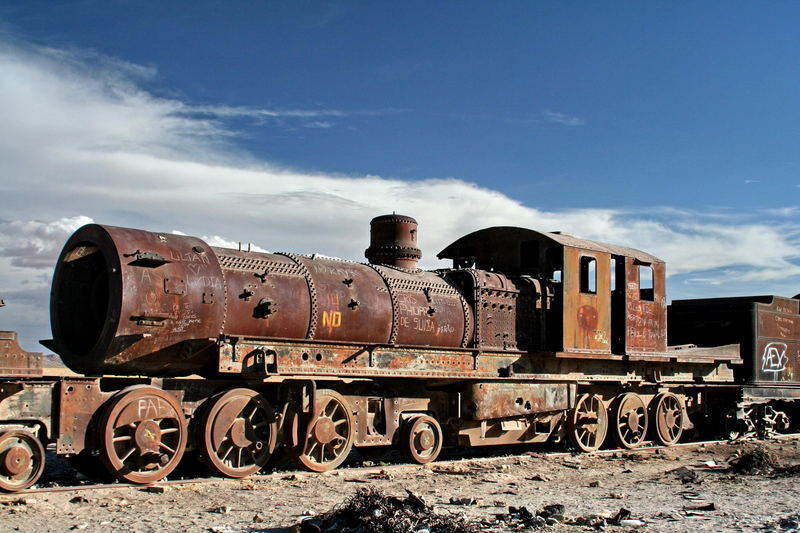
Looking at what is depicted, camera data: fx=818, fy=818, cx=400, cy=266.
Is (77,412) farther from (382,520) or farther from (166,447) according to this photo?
(382,520)

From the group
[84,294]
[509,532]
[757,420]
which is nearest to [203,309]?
[84,294]

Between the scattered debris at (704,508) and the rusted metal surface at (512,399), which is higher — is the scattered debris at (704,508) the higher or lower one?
the lower one

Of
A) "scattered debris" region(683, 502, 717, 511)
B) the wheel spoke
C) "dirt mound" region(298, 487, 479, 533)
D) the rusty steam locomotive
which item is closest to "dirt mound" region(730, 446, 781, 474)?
the rusty steam locomotive

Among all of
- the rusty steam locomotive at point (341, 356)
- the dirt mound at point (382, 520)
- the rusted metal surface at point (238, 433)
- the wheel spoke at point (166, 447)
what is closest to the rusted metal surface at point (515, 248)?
the rusty steam locomotive at point (341, 356)

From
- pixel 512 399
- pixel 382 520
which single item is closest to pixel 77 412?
pixel 382 520

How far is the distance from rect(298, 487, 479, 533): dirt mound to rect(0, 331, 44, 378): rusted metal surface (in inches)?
150

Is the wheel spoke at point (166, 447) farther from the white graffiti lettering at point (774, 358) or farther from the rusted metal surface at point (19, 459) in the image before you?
the white graffiti lettering at point (774, 358)

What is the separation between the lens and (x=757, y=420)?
18.1m

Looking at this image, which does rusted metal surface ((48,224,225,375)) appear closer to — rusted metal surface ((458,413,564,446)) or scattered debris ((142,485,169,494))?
scattered debris ((142,485,169,494))

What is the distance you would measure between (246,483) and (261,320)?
210cm

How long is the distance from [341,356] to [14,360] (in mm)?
4163

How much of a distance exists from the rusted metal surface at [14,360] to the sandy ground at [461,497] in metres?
1.34

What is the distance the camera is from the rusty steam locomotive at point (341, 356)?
9.56 meters

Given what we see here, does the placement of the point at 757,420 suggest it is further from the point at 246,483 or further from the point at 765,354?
the point at 246,483
